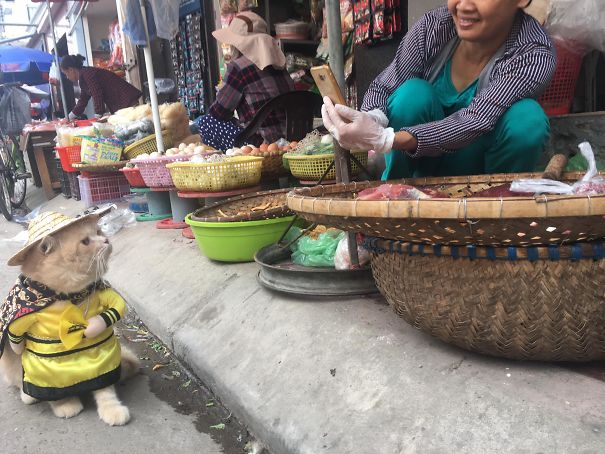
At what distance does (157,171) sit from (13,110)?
20.2ft

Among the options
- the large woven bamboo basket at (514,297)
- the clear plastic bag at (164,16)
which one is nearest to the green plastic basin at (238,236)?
the large woven bamboo basket at (514,297)

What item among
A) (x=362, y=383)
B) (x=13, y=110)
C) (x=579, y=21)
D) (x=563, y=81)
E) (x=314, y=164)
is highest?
(x=579, y=21)

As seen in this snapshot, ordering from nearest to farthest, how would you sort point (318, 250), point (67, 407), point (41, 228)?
point (41, 228)
point (67, 407)
point (318, 250)

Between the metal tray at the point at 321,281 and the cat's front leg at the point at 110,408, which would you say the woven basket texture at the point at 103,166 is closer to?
the metal tray at the point at 321,281

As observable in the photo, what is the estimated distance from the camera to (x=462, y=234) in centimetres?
125

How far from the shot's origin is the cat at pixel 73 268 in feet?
5.89

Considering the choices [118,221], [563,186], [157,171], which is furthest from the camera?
[118,221]

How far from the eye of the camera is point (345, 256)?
2.19 metres

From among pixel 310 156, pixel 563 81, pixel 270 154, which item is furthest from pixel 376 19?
pixel 563 81

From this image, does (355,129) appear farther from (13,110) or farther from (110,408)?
(13,110)

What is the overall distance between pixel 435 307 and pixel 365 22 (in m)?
3.64

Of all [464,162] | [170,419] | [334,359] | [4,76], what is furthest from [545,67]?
[4,76]

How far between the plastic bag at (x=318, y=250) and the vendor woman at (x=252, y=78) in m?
1.88

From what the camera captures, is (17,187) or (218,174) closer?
(218,174)
